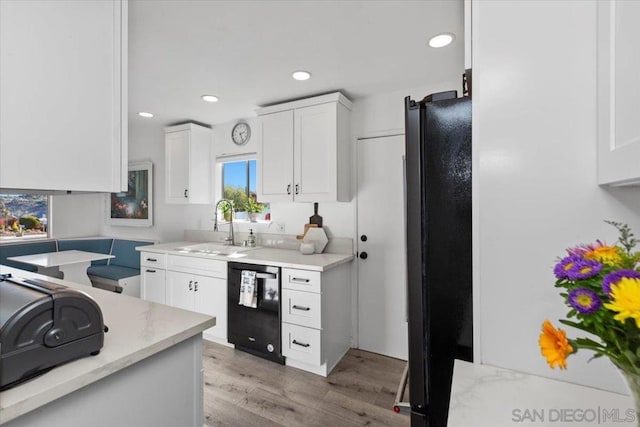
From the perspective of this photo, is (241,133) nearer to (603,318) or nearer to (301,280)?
(301,280)

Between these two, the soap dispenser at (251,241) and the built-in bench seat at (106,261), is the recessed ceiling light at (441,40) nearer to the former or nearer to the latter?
the soap dispenser at (251,241)

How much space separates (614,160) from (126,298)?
74.9 inches

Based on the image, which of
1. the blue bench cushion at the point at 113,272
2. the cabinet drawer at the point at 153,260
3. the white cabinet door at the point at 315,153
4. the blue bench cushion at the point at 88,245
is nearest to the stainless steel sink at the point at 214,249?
the cabinet drawer at the point at 153,260

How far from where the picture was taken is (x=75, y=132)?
824mm

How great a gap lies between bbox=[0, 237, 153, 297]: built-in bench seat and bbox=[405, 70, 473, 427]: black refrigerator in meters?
3.75

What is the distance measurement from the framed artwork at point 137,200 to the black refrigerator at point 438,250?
404cm

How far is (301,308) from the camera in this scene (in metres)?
2.30

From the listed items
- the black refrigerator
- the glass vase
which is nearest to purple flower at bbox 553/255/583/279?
the glass vase

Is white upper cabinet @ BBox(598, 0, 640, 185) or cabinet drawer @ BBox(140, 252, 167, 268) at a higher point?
white upper cabinet @ BBox(598, 0, 640, 185)

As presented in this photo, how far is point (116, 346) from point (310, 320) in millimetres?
1526

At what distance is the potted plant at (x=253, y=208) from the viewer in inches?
132

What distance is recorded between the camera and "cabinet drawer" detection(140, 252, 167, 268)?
3.06 meters

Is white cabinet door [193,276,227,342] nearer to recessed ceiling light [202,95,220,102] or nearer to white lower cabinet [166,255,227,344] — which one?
white lower cabinet [166,255,227,344]

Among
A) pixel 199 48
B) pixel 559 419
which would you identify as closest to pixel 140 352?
pixel 559 419
